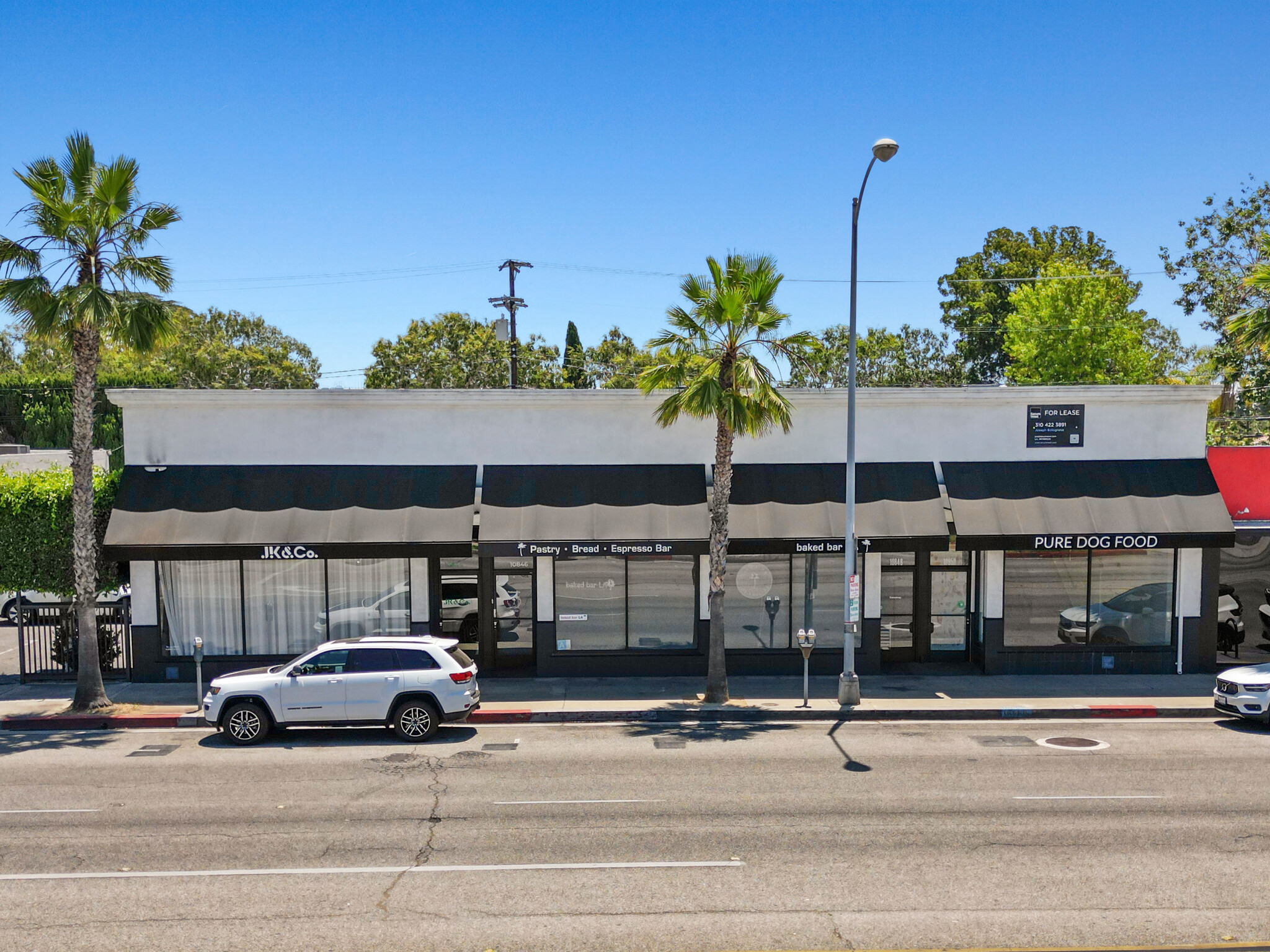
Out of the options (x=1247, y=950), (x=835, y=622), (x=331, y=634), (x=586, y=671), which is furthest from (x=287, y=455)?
(x=1247, y=950)

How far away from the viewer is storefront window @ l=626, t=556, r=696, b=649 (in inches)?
766

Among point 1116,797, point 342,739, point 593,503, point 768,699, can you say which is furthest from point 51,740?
point 1116,797

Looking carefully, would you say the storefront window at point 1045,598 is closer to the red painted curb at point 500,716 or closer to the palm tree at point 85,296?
the red painted curb at point 500,716

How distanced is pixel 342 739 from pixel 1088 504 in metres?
15.4

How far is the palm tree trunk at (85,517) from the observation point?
16.6 m

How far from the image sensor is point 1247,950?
7.62m

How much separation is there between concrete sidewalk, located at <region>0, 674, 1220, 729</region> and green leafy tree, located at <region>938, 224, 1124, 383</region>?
145ft

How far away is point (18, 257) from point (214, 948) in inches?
553

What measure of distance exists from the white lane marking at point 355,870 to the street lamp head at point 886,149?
11840mm

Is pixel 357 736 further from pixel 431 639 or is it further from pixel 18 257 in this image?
pixel 18 257

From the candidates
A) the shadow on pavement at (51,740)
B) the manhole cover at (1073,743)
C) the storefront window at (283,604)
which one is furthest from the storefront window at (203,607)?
the manhole cover at (1073,743)

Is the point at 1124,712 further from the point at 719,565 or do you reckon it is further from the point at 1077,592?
the point at 719,565

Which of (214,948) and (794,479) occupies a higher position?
(794,479)

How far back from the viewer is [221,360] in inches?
2704
